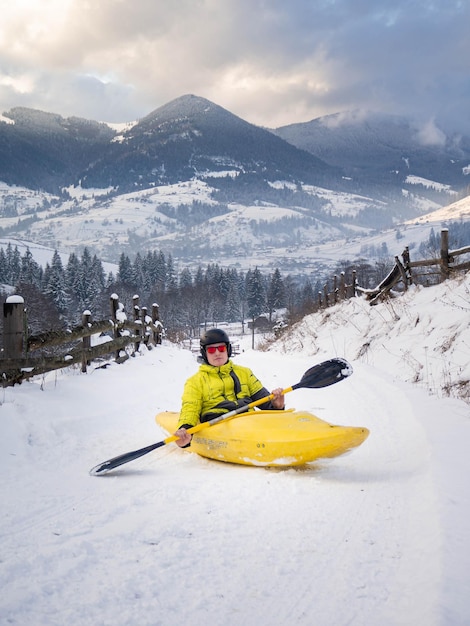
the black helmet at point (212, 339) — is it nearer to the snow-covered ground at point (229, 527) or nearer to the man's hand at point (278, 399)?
the man's hand at point (278, 399)

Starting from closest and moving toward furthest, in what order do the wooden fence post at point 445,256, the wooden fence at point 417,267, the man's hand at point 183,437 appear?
the man's hand at point 183,437
the wooden fence at point 417,267
the wooden fence post at point 445,256

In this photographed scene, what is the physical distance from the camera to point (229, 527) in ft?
8.50

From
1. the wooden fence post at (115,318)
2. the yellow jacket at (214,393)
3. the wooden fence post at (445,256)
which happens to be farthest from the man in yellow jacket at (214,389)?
the wooden fence post at (445,256)

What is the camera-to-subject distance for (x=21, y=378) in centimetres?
518

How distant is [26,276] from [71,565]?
83262mm

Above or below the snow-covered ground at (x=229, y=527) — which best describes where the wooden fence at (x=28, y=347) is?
above

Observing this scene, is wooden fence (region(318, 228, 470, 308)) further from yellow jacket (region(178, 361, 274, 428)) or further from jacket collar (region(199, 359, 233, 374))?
jacket collar (region(199, 359, 233, 374))

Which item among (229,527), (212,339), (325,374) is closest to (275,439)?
(229,527)

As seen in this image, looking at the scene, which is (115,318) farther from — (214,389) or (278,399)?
(278,399)

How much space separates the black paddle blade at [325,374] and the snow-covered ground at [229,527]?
73 centimetres

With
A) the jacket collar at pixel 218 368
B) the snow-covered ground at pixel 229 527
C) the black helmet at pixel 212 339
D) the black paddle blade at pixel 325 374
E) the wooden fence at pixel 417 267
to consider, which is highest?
the wooden fence at pixel 417 267

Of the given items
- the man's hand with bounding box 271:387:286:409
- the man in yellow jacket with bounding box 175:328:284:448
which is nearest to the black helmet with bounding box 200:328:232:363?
the man in yellow jacket with bounding box 175:328:284:448

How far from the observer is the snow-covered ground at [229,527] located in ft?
6.00

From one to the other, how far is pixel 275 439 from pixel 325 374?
4.48 ft
